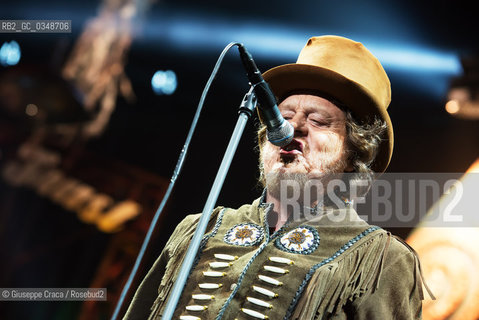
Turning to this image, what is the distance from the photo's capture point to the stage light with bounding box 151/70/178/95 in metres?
4.14

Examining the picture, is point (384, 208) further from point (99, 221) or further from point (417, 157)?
point (99, 221)

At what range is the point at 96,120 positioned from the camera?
14.8 feet

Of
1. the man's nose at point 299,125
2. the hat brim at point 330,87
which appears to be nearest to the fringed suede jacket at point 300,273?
the man's nose at point 299,125

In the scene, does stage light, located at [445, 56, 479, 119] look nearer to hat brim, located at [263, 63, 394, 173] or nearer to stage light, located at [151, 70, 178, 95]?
hat brim, located at [263, 63, 394, 173]

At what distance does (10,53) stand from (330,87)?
308 centimetres

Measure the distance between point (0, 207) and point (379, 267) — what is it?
4.02 metres

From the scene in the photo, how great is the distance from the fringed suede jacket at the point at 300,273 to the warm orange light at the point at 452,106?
1.71 metres

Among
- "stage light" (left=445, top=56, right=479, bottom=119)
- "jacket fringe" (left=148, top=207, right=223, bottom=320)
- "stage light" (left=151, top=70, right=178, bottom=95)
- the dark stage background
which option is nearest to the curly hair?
"jacket fringe" (left=148, top=207, right=223, bottom=320)

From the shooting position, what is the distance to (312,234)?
1768mm

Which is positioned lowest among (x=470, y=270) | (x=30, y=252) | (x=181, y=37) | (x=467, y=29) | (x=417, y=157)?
(x=30, y=252)

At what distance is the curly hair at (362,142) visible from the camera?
2.01 metres

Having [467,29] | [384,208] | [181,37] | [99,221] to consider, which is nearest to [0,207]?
[99,221]

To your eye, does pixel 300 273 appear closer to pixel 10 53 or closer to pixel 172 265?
pixel 172 265

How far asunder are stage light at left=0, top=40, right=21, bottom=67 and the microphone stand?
334 centimetres
